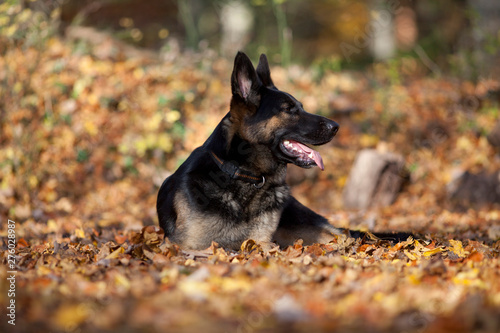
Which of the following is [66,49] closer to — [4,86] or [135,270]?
[4,86]

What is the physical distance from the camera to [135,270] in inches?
152

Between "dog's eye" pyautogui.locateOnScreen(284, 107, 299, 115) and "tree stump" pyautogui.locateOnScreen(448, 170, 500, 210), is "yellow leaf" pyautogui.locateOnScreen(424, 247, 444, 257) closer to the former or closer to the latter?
"dog's eye" pyautogui.locateOnScreen(284, 107, 299, 115)

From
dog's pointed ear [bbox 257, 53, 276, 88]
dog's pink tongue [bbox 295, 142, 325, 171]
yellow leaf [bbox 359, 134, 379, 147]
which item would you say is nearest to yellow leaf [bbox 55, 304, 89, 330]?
dog's pink tongue [bbox 295, 142, 325, 171]

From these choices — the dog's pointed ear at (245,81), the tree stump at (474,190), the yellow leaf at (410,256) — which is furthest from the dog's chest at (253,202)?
the tree stump at (474,190)

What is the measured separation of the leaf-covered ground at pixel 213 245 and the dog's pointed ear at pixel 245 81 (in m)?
1.46

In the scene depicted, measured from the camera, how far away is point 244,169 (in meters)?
5.09

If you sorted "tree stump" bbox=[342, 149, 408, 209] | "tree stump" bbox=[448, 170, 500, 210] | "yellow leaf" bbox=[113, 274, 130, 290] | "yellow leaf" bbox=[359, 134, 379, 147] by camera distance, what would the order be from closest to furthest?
"yellow leaf" bbox=[113, 274, 130, 290], "tree stump" bbox=[448, 170, 500, 210], "tree stump" bbox=[342, 149, 408, 209], "yellow leaf" bbox=[359, 134, 379, 147]

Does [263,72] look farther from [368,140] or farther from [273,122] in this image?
[368,140]

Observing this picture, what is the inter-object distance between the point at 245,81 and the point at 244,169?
2.84ft

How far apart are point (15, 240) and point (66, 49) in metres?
6.72

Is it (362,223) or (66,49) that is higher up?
(66,49)

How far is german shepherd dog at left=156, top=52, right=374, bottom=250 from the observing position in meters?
4.92

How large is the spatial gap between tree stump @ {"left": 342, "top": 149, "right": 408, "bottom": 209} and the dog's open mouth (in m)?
4.23

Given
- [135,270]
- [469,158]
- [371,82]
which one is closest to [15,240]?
[135,270]
